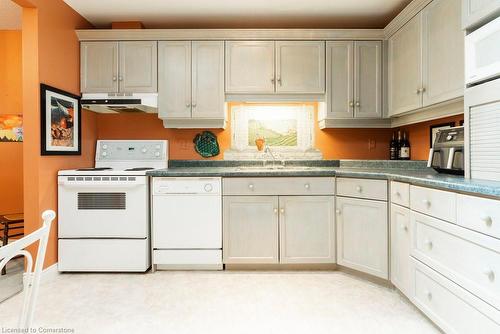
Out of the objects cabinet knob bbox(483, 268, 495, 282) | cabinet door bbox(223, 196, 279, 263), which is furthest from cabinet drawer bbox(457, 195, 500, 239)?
cabinet door bbox(223, 196, 279, 263)

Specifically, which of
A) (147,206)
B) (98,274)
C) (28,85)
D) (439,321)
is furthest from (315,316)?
(28,85)

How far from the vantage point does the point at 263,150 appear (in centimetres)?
325

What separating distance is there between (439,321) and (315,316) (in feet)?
2.24

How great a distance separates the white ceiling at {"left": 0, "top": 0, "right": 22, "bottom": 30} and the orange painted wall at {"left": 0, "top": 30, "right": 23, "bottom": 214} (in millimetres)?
67

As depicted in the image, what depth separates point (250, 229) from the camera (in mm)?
2633

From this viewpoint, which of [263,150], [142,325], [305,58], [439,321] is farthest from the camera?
[263,150]

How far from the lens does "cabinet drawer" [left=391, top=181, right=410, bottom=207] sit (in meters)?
2.00

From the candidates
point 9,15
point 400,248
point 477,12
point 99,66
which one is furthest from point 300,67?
point 9,15

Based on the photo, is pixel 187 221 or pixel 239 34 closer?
pixel 187 221

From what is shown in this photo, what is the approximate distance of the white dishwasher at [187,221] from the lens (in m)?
2.64

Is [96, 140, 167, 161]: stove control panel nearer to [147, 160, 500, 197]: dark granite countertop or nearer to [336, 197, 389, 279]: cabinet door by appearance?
[147, 160, 500, 197]: dark granite countertop

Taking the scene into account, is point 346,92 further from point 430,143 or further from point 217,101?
point 217,101

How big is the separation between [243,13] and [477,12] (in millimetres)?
1955

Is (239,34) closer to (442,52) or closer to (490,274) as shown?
(442,52)
